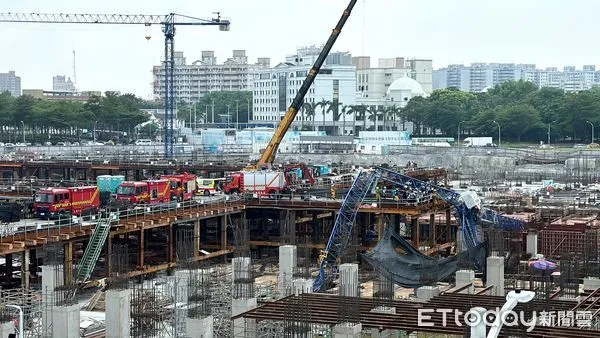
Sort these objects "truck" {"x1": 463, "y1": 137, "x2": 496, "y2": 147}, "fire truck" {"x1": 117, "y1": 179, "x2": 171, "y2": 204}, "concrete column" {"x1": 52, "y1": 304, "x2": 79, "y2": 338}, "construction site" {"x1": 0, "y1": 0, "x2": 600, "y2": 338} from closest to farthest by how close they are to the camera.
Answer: "construction site" {"x1": 0, "y1": 0, "x2": 600, "y2": 338} < "concrete column" {"x1": 52, "y1": 304, "x2": 79, "y2": 338} < "fire truck" {"x1": 117, "y1": 179, "x2": 171, "y2": 204} < "truck" {"x1": 463, "y1": 137, "x2": 496, "y2": 147}

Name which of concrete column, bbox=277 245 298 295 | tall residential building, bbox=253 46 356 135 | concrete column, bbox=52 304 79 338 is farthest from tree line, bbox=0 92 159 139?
concrete column, bbox=52 304 79 338

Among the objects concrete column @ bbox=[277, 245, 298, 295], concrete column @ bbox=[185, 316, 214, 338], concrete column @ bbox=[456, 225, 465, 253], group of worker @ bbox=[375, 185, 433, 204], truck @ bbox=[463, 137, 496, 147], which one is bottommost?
concrete column @ bbox=[456, 225, 465, 253]

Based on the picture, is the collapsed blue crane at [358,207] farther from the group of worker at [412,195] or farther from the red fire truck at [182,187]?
the red fire truck at [182,187]

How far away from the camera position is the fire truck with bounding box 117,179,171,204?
55062 millimetres

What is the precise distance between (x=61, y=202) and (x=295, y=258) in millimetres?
13423

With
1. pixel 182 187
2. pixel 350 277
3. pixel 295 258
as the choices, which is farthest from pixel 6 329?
pixel 182 187

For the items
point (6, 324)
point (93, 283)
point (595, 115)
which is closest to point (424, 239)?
point (93, 283)

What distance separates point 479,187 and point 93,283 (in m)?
50.1

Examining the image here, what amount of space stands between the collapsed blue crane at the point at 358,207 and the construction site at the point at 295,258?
91 millimetres

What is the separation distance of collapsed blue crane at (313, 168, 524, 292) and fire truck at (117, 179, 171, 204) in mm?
11234

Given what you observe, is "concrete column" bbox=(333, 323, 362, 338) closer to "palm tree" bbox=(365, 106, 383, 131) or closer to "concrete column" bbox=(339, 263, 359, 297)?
"concrete column" bbox=(339, 263, 359, 297)

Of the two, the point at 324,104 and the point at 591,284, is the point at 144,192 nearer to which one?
the point at 591,284

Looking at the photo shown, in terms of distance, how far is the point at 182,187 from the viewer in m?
60.2

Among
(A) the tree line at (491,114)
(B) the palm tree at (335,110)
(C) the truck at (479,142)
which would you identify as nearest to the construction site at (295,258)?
(C) the truck at (479,142)
